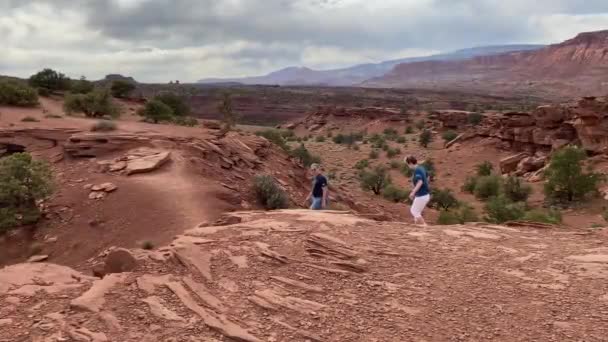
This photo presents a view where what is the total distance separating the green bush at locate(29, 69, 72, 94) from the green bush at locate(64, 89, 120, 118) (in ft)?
29.9

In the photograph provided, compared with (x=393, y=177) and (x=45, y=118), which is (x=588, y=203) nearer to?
(x=393, y=177)

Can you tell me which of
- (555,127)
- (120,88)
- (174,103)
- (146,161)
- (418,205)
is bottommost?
(555,127)

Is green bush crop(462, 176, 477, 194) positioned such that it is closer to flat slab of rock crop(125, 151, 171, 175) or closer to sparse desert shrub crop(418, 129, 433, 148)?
sparse desert shrub crop(418, 129, 433, 148)

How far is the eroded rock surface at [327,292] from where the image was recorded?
17.6ft

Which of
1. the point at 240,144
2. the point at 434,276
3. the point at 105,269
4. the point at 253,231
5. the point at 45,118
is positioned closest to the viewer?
the point at 434,276

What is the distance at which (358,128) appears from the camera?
5091 cm

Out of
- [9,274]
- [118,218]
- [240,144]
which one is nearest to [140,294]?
[9,274]

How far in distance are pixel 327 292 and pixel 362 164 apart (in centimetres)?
2536

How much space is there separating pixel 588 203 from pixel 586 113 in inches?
291

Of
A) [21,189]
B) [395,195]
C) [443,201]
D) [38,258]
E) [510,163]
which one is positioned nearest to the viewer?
[38,258]

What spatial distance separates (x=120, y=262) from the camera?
666 cm

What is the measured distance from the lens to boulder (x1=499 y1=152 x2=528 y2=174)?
89.3ft

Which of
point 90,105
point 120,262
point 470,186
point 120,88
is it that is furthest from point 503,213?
point 120,88

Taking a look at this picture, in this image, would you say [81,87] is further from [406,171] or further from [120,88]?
[406,171]
